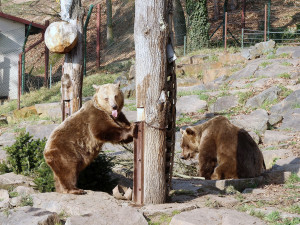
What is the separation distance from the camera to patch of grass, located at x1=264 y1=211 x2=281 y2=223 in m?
5.34

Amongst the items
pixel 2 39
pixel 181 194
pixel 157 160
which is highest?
pixel 2 39

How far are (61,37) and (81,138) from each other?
94.6 inches

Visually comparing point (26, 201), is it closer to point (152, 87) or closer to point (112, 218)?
point (112, 218)

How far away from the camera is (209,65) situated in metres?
19.3

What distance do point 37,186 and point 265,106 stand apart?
8877mm

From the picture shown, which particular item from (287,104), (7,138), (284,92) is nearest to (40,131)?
(7,138)

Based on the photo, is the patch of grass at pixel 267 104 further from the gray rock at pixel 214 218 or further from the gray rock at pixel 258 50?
the gray rock at pixel 214 218

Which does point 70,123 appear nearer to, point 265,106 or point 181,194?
point 181,194

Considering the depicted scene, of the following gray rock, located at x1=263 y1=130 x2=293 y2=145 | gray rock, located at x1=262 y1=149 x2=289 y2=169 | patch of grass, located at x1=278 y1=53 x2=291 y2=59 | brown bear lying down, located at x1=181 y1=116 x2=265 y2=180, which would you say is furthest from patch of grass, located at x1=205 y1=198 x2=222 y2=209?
patch of grass, located at x1=278 y1=53 x2=291 y2=59

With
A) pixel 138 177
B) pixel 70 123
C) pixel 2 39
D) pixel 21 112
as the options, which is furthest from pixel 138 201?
pixel 2 39

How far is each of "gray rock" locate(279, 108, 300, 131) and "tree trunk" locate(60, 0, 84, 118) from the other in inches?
246

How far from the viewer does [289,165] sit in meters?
8.73

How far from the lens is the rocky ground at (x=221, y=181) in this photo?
564 centimetres

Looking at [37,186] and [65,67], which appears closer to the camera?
[37,186]
